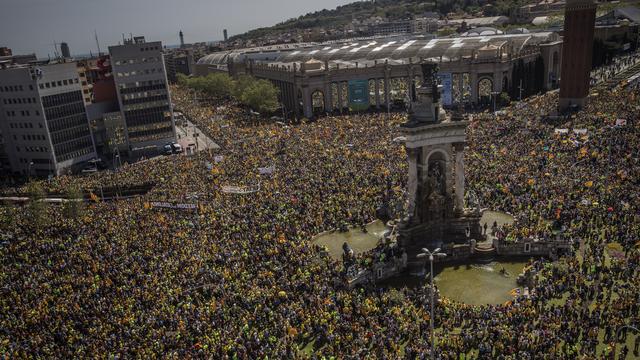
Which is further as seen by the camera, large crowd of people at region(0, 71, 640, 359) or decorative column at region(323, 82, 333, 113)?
decorative column at region(323, 82, 333, 113)

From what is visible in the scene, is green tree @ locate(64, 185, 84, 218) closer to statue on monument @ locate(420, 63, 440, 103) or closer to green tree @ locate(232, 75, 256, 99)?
statue on monument @ locate(420, 63, 440, 103)

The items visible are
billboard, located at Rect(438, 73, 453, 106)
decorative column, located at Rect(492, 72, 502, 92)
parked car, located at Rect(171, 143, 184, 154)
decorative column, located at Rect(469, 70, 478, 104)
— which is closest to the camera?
parked car, located at Rect(171, 143, 184, 154)

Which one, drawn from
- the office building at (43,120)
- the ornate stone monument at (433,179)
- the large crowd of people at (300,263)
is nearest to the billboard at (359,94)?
the large crowd of people at (300,263)

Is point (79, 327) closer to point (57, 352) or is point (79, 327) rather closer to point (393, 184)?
point (57, 352)

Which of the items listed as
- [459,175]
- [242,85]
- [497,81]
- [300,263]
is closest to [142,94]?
[242,85]

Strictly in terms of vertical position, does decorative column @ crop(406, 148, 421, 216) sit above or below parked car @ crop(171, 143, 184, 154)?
above

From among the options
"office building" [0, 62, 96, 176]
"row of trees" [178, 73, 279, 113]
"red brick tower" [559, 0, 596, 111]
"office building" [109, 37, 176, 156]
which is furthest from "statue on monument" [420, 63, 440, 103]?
"row of trees" [178, 73, 279, 113]

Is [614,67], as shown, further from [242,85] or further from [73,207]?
[73,207]
